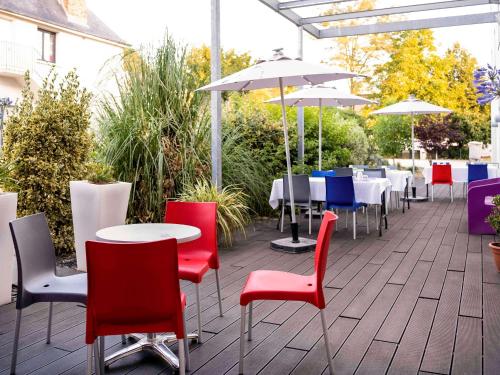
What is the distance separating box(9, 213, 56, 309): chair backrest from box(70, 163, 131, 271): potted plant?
5.65 ft

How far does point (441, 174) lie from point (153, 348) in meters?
8.88

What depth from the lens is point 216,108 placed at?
6473mm

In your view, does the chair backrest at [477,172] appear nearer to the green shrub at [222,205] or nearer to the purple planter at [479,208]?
the purple planter at [479,208]

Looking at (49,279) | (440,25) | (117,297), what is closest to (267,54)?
(49,279)

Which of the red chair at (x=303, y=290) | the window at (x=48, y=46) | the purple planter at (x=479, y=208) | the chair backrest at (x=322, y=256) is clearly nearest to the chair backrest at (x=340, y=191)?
the purple planter at (x=479, y=208)

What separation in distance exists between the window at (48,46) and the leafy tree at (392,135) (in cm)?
1239

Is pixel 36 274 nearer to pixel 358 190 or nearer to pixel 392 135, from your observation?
pixel 358 190

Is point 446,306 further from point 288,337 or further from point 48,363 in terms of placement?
point 48,363

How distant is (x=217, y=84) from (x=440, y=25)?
7.31m

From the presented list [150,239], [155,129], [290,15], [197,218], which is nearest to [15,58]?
[290,15]

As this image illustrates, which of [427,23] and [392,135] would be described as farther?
[392,135]

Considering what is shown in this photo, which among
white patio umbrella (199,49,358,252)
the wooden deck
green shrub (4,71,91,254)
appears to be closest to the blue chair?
white patio umbrella (199,49,358,252)

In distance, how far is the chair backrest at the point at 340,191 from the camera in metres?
6.70

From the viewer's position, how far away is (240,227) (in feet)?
20.5
